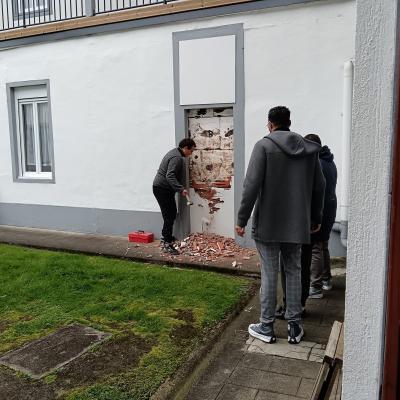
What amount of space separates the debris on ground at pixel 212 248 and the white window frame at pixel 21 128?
332cm

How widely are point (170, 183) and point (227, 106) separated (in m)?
1.53

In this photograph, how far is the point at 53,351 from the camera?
403 centimetres

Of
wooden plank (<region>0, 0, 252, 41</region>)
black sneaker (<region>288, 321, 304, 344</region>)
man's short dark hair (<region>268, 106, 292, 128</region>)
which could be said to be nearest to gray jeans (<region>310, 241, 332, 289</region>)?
black sneaker (<region>288, 321, 304, 344</region>)

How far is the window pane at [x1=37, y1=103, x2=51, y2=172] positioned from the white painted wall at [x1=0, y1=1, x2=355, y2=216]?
1.56 feet

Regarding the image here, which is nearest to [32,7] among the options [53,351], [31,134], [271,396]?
[31,134]

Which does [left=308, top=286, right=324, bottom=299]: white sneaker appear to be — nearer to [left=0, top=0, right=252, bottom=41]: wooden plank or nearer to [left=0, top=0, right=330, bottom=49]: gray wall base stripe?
[left=0, top=0, right=330, bottom=49]: gray wall base stripe

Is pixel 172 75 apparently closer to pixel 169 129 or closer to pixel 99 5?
pixel 169 129

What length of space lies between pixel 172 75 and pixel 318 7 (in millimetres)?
2510

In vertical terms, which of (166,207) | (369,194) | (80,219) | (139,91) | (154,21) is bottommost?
(80,219)

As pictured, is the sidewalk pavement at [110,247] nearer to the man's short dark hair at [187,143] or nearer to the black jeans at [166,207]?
the black jeans at [166,207]

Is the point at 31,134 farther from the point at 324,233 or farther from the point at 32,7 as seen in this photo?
the point at 324,233

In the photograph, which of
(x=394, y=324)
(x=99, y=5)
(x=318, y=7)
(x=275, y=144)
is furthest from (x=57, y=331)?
(x=99, y=5)

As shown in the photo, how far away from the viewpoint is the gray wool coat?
12.3 feet

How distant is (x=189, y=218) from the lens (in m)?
7.82
